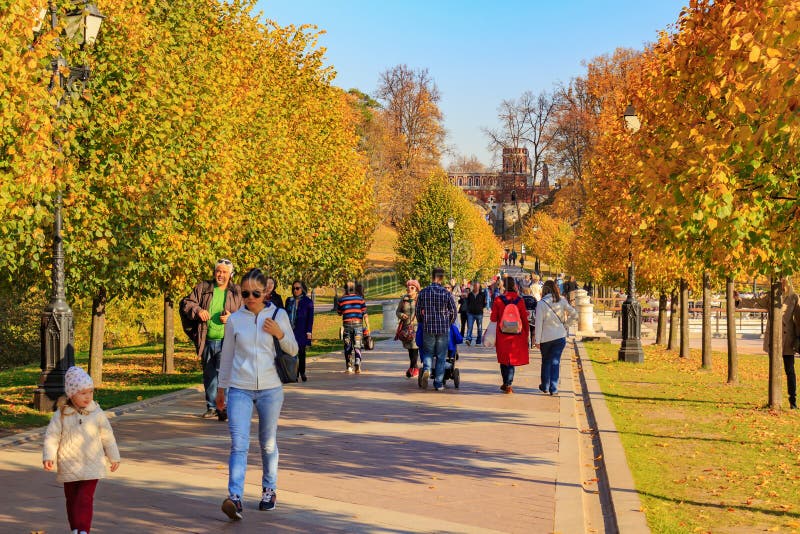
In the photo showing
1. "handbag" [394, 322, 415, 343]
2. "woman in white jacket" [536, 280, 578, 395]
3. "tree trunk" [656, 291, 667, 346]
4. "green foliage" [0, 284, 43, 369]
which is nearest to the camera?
"woman in white jacket" [536, 280, 578, 395]

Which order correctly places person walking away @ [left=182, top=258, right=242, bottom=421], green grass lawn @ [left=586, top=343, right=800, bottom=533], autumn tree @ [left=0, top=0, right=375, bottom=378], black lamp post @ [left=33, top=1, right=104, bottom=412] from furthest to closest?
1. autumn tree @ [left=0, top=0, right=375, bottom=378]
2. black lamp post @ [left=33, top=1, right=104, bottom=412]
3. person walking away @ [left=182, top=258, right=242, bottom=421]
4. green grass lawn @ [left=586, top=343, right=800, bottom=533]

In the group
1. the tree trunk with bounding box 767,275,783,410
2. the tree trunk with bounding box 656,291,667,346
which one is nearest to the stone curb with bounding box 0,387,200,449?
the tree trunk with bounding box 767,275,783,410

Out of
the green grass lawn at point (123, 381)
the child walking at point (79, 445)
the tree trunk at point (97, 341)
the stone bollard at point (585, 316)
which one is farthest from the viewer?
the stone bollard at point (585, 316)

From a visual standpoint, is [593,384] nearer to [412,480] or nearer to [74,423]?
[412,480]

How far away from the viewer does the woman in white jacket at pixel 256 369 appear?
8.17 m

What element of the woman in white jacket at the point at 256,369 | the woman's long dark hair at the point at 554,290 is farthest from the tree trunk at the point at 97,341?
the woman in white jacket at the point at 256,369

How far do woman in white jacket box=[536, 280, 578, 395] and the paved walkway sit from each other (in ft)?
2.56

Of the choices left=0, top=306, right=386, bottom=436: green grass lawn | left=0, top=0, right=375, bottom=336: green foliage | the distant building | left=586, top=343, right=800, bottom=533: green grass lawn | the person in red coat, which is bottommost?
left=0, top=306, right=386, bottom=436: green grass lawn

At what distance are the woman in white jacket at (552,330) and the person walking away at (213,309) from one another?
5.67m

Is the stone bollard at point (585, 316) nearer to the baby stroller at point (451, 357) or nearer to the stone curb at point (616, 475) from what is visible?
the baby stroller at point (451, 357)

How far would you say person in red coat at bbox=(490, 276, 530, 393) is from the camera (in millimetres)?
17172

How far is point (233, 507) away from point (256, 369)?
→ 3.55ft

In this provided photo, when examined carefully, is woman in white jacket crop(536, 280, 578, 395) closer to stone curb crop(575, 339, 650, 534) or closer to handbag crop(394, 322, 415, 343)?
stone curb crop(575, 339, 650, 534)

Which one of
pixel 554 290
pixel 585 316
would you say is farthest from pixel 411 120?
pixel 554 290
